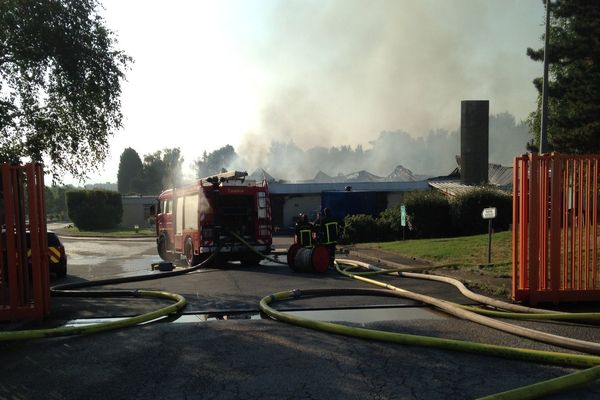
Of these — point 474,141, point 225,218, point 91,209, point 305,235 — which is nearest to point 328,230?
point 305,235

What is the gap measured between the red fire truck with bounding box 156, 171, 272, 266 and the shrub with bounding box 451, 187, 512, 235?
1179cm

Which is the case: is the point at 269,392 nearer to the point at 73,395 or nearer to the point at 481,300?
the point at 73,395

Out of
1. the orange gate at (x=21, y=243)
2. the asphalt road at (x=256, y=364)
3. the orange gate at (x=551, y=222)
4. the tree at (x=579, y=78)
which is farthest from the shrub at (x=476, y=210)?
the orange gate at (x=21, y=243)

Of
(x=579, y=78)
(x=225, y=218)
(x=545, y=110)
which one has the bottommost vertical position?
(x=225, y=218)

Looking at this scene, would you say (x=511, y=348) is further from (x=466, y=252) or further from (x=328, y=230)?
(x=466, y=252)

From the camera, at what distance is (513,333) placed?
5.43 meters

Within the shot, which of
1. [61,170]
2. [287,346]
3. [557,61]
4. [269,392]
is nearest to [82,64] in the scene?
[61,170]

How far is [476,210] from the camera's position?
23.2m

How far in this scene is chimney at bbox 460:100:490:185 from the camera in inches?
1508

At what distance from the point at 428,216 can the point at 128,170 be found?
91.6 metres

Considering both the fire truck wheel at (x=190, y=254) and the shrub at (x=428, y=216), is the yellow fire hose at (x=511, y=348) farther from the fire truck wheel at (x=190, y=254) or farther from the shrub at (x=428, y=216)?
the shrub at (x=428, y=216)

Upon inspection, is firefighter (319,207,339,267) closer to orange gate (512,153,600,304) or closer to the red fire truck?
the red fire truck

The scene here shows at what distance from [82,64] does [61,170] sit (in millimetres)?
2900

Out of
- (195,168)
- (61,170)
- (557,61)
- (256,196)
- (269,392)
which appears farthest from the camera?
(195,168)
